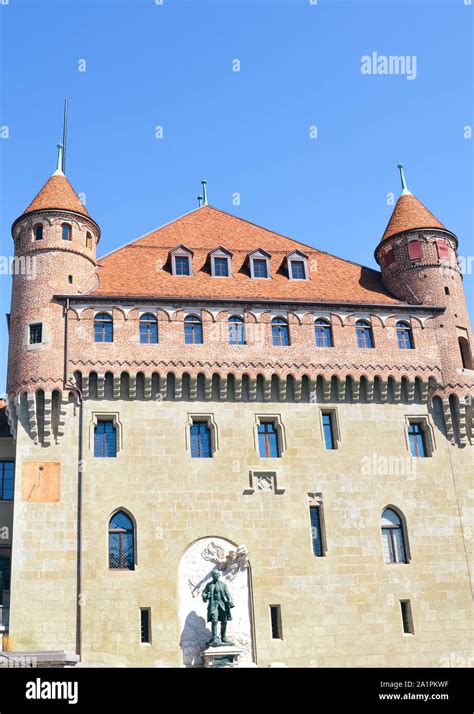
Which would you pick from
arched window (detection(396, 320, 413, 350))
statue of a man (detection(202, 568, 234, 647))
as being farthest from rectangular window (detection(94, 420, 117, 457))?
arched window (detection(396, 320, 413, 350))

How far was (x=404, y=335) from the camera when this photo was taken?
38656 mm

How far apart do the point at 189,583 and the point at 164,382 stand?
8.38 metres

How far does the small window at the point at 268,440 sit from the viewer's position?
35500 mm

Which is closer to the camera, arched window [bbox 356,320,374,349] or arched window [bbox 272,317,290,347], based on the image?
arched window [bbox 272,317,290,347]

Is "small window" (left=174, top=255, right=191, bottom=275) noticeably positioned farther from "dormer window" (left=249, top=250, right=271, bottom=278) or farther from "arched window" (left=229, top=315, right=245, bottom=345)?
"arched window" (left=229, top=315, right=245, bottom=345)

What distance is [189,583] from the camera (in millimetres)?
32594

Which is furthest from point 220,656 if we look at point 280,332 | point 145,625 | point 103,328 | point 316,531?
point 103,328

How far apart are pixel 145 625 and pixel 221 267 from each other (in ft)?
55.0

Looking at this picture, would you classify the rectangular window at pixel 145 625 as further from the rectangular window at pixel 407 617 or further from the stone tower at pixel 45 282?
the rectangular window at pixel 407 617

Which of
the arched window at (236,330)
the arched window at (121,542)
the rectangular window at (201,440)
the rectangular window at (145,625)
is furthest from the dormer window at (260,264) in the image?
the rectangular window at (145,625)

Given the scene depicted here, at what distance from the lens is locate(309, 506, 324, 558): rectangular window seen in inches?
1348

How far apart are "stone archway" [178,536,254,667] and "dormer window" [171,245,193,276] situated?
12.8 metres
